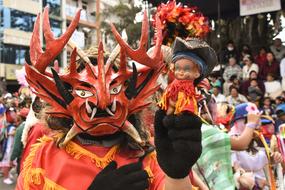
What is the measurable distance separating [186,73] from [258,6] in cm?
968

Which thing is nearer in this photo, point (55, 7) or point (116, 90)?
point (116, 90)

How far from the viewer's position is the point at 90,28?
45156mm

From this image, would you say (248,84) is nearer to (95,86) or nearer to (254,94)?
(254,94)

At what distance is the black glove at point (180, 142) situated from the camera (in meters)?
1.47

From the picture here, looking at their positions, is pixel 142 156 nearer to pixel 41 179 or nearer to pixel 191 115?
pixel 41 179

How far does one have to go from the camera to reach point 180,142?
4.83ft

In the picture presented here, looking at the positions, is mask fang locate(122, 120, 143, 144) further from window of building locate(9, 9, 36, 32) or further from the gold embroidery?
window of building locate(9, 9, 36, 32)

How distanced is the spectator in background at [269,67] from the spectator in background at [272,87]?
0.31m

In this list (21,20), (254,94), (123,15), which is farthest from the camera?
(123,15)

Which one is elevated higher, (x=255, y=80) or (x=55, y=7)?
(x=55, y=7)

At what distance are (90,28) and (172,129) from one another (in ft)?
146

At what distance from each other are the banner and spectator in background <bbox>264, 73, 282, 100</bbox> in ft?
5.40

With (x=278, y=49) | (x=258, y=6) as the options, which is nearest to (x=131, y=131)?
(x=258, y=6)

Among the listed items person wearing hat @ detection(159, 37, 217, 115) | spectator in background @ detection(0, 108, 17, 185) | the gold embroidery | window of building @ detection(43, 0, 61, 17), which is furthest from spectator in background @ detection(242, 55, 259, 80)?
window of building @ detection(43, 0, 61, 17)
